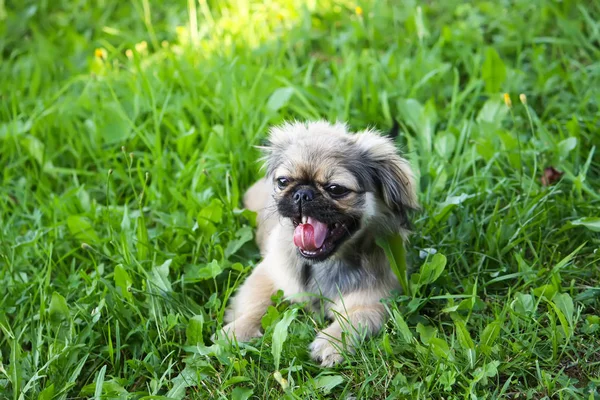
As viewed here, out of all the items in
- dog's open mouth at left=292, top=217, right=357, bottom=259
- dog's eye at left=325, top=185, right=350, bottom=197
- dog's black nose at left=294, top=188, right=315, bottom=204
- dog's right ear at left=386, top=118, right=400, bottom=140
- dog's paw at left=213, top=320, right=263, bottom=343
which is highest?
dog's black nose at left=294, top=188, right=315, bottom=204

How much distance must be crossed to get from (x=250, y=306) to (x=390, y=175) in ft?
2.74

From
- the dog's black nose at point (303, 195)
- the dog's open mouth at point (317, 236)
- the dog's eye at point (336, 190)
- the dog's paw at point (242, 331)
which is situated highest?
the dog's black nose at point (303, 195)

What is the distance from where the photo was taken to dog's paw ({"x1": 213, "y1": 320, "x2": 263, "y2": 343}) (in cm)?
312

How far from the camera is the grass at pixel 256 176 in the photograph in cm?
286

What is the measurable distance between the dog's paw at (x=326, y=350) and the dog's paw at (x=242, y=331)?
30 cm

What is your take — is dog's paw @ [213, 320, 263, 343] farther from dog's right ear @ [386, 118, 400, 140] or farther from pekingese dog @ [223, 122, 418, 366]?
dog's right ear @ [386, 118, 400, 140]

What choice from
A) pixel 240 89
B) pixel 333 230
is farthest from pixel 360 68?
pixel 333 230

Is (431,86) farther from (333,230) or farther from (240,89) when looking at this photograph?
(333,230)

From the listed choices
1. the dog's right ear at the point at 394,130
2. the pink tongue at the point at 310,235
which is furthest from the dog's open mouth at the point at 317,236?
the dog's right ear at the point at 394,130

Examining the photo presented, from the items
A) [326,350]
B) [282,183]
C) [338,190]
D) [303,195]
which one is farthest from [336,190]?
[326,350]

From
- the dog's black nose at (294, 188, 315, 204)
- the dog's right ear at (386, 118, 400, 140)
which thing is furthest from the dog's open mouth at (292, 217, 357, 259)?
the dog's right ear at (386, 118, 400, 140)

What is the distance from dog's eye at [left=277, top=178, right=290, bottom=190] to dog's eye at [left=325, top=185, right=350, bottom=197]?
0.19m

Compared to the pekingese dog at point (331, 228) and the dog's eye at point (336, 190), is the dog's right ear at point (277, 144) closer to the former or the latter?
the pekingese dog at point (331, 228)

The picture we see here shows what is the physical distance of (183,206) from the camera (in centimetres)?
393
